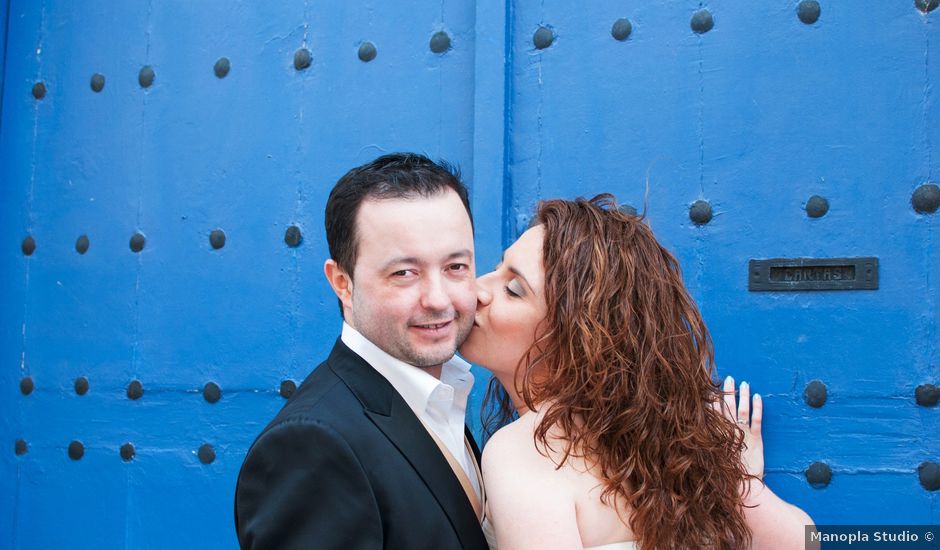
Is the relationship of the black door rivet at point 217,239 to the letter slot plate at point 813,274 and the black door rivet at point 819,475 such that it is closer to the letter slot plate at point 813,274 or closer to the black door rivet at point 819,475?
the letter slot plate at point 813,274

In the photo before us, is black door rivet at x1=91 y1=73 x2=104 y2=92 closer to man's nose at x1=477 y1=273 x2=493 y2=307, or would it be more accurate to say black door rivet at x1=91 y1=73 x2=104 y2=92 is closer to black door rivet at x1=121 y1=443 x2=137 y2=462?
black door rivet at x1=121 y1=443 x2=137 y2=462

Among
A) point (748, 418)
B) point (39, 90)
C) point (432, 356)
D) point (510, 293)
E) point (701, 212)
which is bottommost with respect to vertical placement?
point (748, 418)

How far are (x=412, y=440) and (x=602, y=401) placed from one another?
1.15 ft

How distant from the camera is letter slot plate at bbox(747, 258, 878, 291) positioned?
214cm

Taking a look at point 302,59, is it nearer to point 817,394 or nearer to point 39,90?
point 39,90

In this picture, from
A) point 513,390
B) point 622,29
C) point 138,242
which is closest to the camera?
point 513,390

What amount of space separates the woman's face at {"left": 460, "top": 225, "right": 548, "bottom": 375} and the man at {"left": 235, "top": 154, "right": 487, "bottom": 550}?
2.8 inches

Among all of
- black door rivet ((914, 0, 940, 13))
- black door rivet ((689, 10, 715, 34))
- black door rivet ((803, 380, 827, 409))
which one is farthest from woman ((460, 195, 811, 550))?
black door rivet ((914, 0, 940, 13))

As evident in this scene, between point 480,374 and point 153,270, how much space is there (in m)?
1.22

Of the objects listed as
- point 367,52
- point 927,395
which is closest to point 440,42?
point 367,52

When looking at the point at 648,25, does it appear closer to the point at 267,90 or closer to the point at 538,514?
the point at 267,90

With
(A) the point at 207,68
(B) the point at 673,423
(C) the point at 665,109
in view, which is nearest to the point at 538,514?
(B) the point at 673,423

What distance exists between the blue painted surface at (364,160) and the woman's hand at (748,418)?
58mm

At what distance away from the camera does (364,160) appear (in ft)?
8.85
